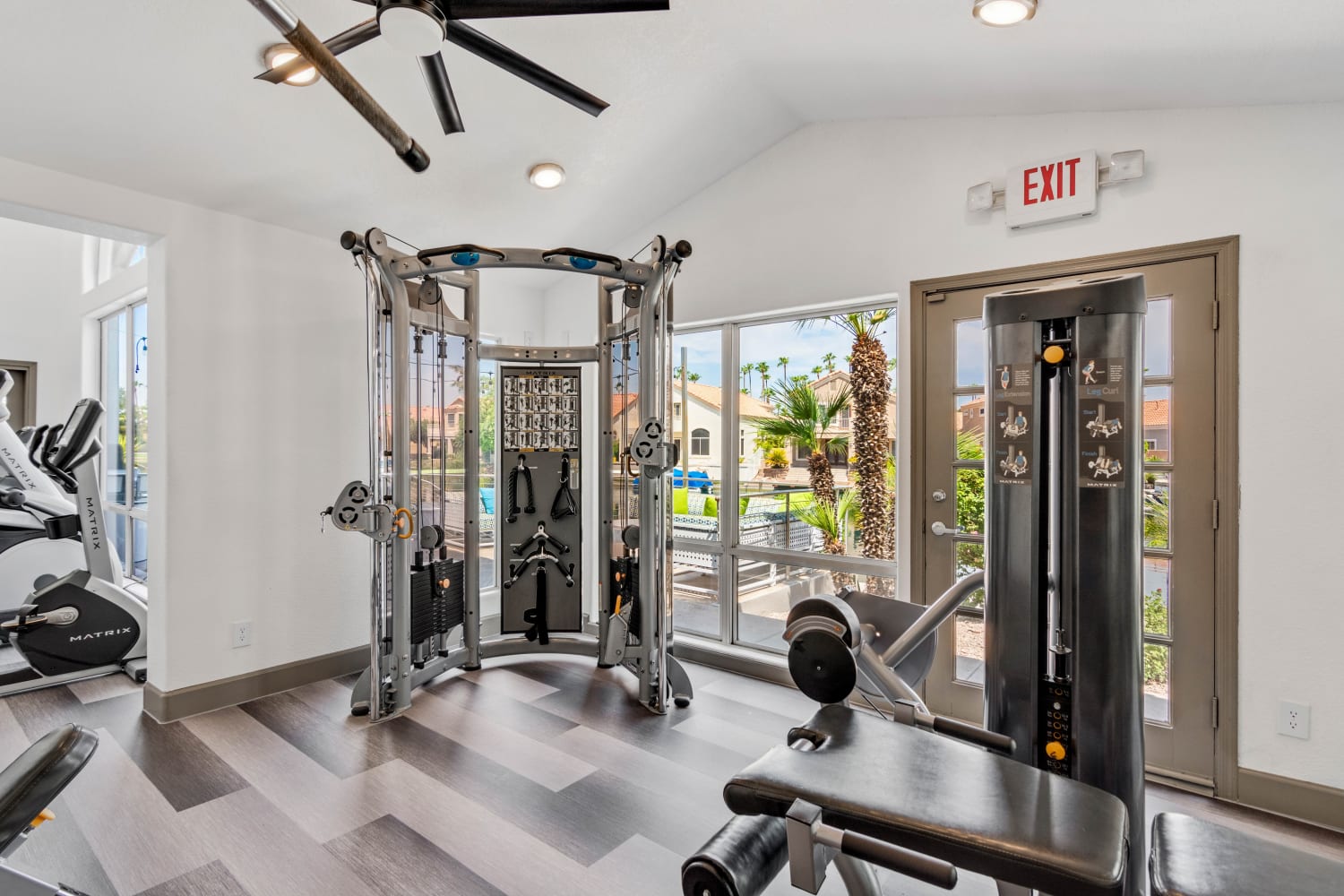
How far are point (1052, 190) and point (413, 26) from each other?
8.12 ft

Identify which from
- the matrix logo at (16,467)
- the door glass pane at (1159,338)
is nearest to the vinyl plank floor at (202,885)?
the matrix logo at (16,467)

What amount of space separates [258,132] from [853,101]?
257 centimetres

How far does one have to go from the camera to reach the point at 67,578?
3.46m

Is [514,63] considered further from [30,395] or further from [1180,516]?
[30,395]

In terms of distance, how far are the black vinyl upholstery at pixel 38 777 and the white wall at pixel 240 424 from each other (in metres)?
1.97

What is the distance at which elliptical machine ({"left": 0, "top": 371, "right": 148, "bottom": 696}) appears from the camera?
133 inches

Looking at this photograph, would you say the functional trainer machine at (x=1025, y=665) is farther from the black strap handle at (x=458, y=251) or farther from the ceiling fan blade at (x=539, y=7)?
the black strap handle at (x=458, y=251)

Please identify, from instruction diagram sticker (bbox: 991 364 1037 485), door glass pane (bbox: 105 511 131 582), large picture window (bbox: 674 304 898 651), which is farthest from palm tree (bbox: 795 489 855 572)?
door glass pane (bbox: 105 511 131 582)

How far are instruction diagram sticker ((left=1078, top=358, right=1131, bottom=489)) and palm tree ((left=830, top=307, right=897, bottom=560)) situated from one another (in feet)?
6.11

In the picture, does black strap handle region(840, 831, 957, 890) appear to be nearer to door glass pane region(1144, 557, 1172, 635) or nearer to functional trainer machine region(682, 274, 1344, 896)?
functional trainer machine region(682, 274, 1344, 896)

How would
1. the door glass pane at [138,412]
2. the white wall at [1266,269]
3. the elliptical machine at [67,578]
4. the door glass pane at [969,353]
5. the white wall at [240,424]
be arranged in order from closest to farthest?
1. the white wall at [1266,269]
2. the door glass pane at [969,353]
3. the white wall at [240,424]
4. the elliptical machine at [67,578]
5. the door glass pane at [138,412]

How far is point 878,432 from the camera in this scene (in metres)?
3.46

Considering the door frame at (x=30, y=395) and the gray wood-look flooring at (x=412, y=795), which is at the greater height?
the door frame at (x=30, y=395)

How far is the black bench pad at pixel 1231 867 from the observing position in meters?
0.97
